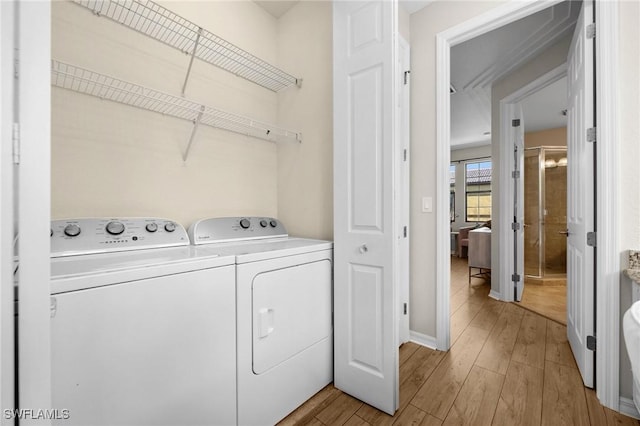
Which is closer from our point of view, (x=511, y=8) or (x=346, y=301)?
(x=346, y=301)

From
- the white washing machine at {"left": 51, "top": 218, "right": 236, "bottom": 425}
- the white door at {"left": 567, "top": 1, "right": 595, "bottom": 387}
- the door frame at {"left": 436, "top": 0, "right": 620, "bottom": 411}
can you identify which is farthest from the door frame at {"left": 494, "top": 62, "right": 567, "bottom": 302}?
the white washing machine at {"left": 51, "top": 218, "right": 236, "bottom": 425}

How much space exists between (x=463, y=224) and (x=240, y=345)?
7268 millimetres

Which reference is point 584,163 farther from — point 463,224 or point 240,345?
point 463,224

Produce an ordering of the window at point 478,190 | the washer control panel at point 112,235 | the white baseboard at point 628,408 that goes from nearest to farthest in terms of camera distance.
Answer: the washer control panel at point 112,235, the white baseboard at point 628,408, the window at point 478,190

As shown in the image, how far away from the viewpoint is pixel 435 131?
6.81 ft

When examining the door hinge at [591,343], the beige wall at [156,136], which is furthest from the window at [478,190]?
the beige wall at [156,136]

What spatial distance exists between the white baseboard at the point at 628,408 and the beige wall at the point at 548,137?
5.47 m

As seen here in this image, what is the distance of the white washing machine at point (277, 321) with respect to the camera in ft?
4.02

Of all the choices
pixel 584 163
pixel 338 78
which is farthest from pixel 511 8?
pixel 338 78

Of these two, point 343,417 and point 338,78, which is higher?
point 338,78

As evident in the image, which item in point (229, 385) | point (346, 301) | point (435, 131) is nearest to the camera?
point (229, 385)

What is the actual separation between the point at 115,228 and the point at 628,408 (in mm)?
2684

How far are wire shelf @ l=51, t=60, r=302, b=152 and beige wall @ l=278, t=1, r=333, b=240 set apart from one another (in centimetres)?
16

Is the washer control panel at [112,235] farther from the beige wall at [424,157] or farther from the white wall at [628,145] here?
the white wall at [628,145]
